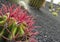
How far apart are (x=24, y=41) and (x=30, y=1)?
4489 millimetres

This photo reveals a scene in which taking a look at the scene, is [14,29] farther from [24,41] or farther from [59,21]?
[59,21]

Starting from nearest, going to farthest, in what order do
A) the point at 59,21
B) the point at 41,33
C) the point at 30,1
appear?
the point at 41,33 < the point at 59,21 < the point at 30,1

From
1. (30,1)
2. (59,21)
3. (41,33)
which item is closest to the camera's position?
(41,33)

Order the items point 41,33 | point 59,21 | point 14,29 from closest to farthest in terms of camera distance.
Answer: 1. point 14,29
2. point 41,33
3. point 59,21

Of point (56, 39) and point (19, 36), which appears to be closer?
point (19, 36)

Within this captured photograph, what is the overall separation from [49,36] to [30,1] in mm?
2466

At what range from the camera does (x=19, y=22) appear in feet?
7.61

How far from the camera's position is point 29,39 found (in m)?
2.39

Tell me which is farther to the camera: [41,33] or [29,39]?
[41,33]

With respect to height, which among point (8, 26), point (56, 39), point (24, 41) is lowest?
point (56, 39)

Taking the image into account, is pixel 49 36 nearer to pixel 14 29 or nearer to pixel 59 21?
pixel 59 21

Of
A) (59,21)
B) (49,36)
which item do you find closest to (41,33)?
A: (49,36)

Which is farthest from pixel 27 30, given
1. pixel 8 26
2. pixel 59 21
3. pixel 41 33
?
pixel 59 21

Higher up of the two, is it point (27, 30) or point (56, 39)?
point (27, 30)
